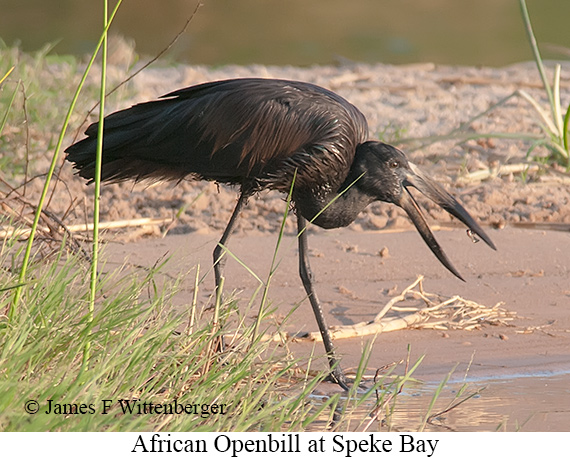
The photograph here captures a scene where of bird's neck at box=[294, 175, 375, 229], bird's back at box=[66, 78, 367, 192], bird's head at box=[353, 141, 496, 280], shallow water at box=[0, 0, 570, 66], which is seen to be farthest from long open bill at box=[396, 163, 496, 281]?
shallow water at box=[0, 0, 570, 66]

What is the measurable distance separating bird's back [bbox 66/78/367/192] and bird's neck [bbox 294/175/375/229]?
6 centimetres

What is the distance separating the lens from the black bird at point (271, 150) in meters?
3.96

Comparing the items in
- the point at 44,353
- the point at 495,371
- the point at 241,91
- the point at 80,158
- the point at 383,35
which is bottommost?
the point at 495,371

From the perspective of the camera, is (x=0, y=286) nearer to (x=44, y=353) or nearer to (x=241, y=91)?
(x=44, y=353)

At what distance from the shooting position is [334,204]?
4.02 m

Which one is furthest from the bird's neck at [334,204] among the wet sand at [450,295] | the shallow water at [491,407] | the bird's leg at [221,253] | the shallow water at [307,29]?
the shallow water at [307,29]

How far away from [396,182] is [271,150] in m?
0.51

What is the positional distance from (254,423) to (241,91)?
1.53m

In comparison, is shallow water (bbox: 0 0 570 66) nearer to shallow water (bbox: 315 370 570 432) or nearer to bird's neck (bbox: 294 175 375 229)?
bird's neck (bbox: 294 175 375 229)

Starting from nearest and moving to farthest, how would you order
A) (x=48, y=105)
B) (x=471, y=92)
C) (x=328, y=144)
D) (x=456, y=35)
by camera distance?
(x=328, y=144) → (x=48, y=105) → (x=471, y=92) → (x=456, y=35)

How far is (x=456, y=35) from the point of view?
1498 centimetres

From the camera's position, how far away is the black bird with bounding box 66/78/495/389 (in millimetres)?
3965

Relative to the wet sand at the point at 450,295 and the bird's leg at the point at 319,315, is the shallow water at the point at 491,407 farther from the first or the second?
the bird's leg at the point at 319,315
